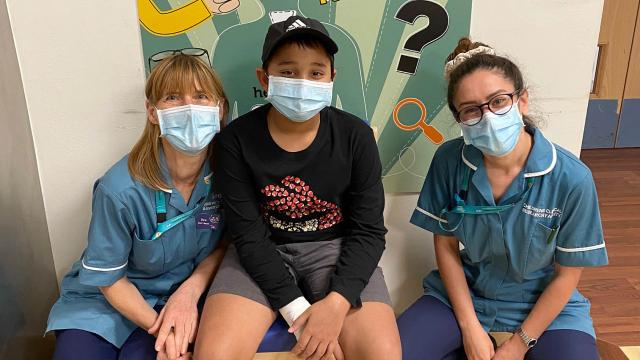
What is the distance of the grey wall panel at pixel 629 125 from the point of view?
12.8 ft

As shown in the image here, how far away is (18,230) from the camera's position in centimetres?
158

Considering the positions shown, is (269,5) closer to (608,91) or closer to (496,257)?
(496,257)

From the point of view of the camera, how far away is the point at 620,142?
4.01 m

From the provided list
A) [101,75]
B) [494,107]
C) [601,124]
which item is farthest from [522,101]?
[601,124]

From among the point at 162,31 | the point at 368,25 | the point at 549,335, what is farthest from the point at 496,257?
the point at 162,31

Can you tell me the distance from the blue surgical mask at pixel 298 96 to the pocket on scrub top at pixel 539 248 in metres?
0.69

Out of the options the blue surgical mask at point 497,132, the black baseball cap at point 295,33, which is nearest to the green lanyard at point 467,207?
the blue surgical mask at point 497,132

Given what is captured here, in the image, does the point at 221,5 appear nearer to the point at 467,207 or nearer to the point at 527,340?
the point at 467,207

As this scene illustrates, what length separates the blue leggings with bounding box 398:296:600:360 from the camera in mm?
1381

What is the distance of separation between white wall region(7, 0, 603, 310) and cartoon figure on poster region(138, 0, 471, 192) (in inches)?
4.3

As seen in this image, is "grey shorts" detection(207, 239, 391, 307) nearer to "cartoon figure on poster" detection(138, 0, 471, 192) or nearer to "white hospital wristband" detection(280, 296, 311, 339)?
"white hospital wristband" detection(280, 296, 311, 339)

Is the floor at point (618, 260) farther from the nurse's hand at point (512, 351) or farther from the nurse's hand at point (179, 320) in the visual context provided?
the nurse's hand at point (179, 320)

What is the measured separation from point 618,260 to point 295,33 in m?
2.08

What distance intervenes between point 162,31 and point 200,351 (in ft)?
3.12
